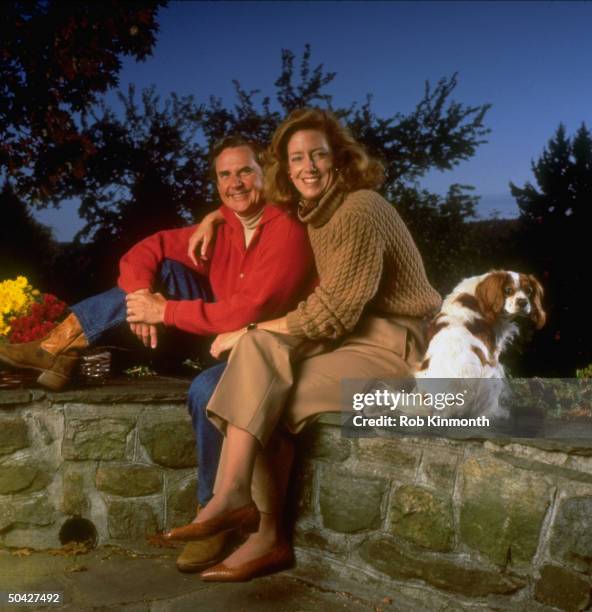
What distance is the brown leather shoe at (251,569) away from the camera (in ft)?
9.23

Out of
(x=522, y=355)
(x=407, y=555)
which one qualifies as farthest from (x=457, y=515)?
(x=522, y=355)

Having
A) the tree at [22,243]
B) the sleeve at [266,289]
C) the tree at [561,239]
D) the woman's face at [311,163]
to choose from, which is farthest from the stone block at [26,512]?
the tree at [561,239]

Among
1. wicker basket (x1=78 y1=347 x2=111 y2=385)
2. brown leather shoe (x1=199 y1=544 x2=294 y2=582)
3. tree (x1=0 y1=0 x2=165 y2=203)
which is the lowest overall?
brown leather shoe (x1=199 y1=544 x2=294 y2=582)

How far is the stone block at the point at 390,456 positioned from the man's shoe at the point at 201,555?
0.65 meters

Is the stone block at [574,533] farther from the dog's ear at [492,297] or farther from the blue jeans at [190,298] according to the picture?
the blue jeans at [190,298]

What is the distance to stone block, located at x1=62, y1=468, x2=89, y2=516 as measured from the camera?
10.6 feet

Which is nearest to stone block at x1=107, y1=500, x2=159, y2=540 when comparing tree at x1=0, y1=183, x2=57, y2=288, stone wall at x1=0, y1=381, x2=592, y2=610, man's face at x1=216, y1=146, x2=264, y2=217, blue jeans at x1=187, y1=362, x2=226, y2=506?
stone wall at x1=0, y1=381, x2=592, y2=610

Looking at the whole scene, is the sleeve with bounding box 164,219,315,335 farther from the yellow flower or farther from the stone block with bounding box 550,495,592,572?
the stone block with bounding box 550,495,592,572

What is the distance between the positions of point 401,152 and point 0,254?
374cm

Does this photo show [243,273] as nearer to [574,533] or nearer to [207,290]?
[207,290]

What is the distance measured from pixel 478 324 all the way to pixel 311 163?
2.92 feet

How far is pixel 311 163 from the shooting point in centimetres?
298

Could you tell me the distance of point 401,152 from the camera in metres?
5.85

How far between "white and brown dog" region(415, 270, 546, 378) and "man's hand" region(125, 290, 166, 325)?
1110mm
